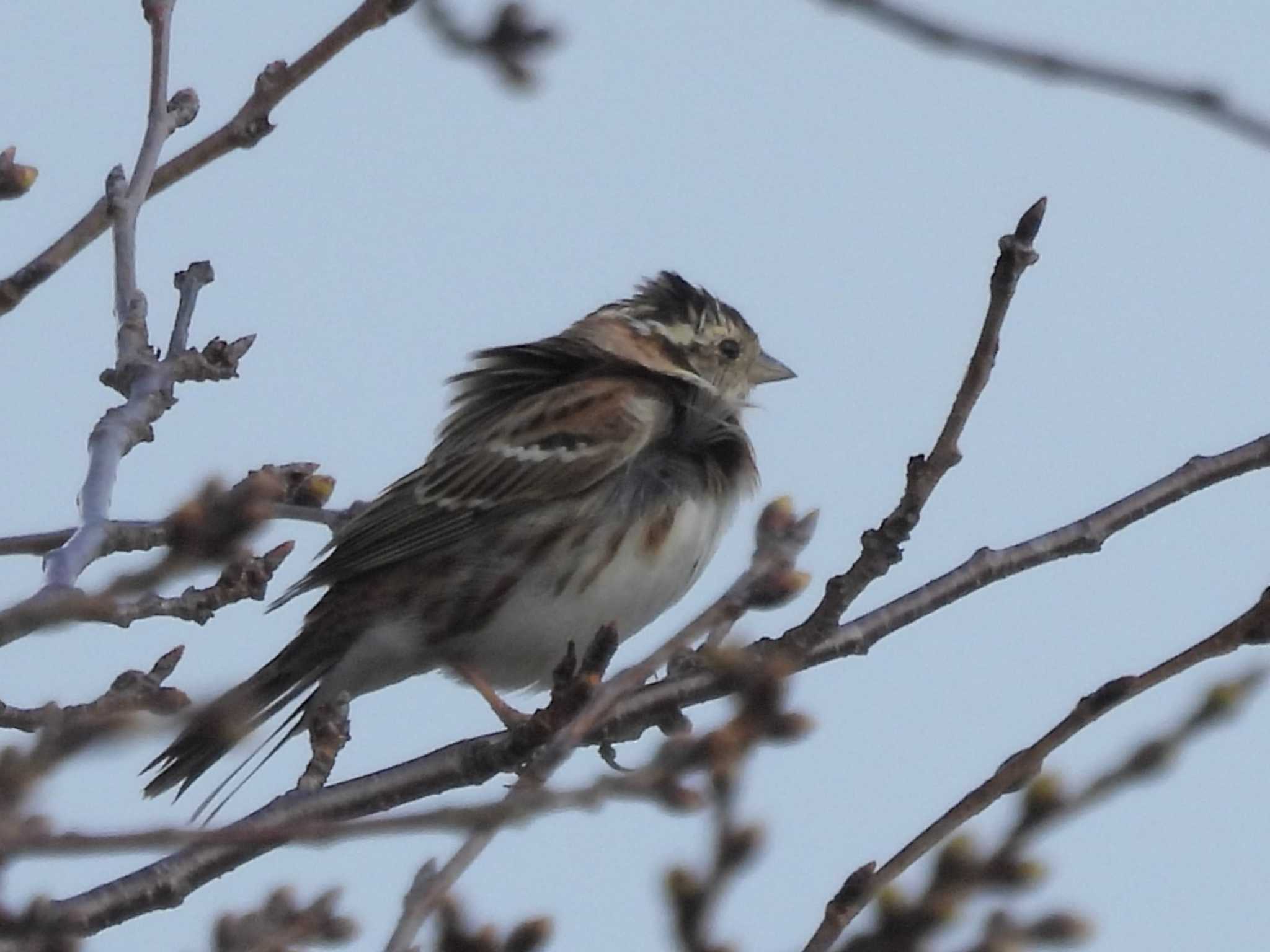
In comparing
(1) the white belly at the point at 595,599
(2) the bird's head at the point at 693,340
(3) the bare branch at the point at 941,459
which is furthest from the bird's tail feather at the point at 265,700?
(3) the bare branch at the point at 941,459

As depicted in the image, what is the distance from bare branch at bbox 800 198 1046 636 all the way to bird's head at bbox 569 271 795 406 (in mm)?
4318

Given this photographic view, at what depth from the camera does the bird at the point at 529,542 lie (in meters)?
7.47

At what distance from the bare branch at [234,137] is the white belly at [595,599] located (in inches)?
98.6

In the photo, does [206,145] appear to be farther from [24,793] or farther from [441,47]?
[24,793]

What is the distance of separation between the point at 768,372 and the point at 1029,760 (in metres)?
5.65

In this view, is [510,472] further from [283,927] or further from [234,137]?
[283,927]

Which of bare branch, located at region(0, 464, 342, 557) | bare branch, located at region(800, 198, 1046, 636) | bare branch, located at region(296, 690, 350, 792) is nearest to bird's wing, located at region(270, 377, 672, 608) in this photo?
bare branch, located at region(0, 464, 342, 557)

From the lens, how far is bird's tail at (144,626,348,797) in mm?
6781

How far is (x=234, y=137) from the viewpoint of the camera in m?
5.16

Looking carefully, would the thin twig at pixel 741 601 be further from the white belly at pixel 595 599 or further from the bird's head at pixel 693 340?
the bird's head at pixel 693 340

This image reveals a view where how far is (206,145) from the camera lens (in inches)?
207

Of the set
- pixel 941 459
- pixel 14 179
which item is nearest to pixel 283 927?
pixel 941 459

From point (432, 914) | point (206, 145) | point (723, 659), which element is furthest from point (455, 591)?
point (723, 659)

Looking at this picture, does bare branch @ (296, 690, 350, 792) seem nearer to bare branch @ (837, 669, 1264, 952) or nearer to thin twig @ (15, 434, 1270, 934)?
thin twig @ (15, 434, 1270, 934)
